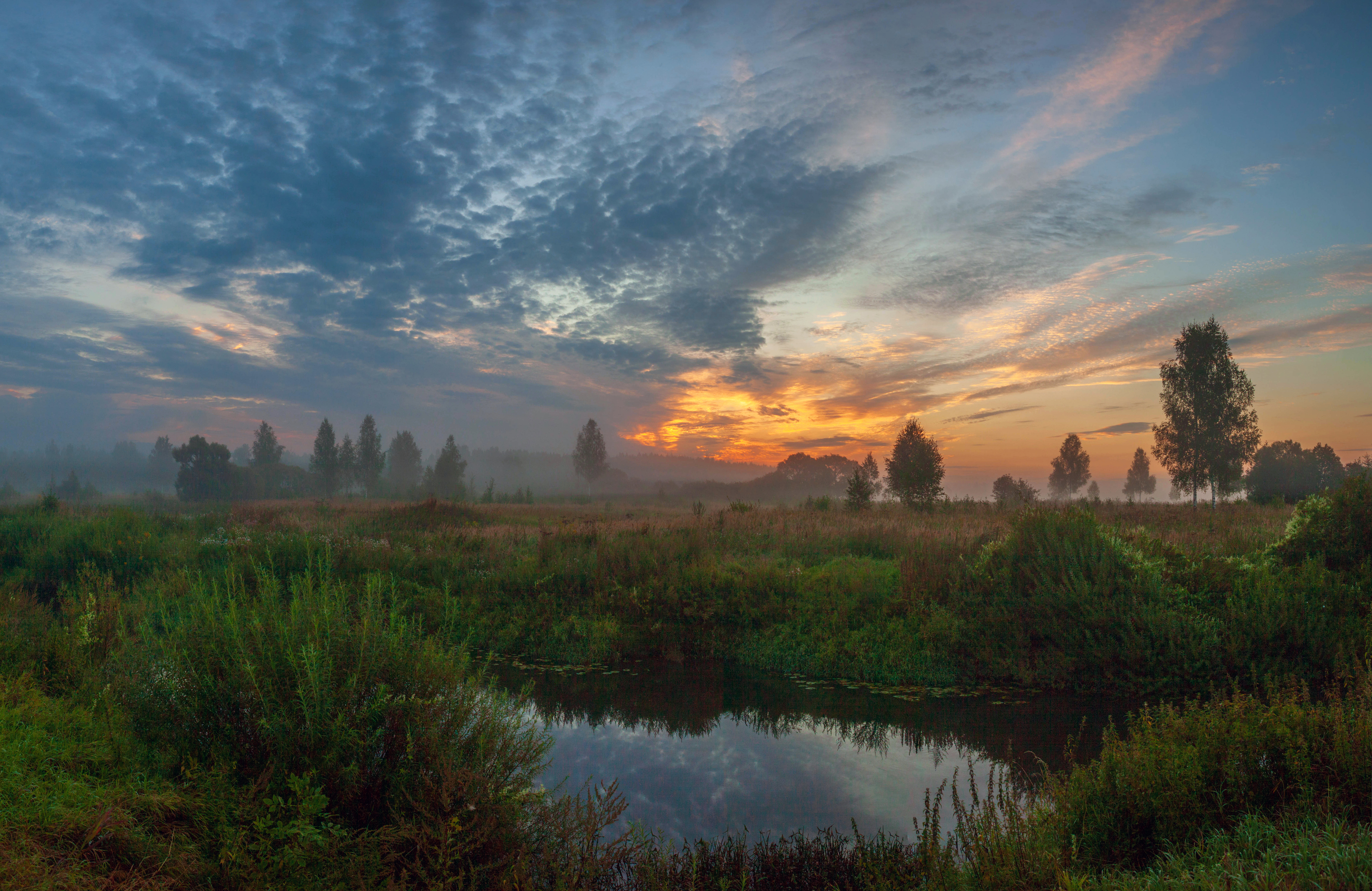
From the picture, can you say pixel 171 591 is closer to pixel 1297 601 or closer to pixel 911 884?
pixel 911 884

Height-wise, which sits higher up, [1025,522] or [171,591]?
[1025,522]

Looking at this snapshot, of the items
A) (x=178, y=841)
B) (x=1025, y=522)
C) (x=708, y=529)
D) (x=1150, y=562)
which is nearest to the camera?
(x=178, y=841)

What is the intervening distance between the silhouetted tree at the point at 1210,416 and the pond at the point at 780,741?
3487 cm

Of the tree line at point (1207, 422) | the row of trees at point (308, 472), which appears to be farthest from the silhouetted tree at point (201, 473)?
the tree line at point (1207, 422)

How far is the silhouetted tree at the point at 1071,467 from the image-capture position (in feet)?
265

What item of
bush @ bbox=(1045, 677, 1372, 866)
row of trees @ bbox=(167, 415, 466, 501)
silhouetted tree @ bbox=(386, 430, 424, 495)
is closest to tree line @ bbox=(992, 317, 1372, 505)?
bush @ bbox=(1045, 677, 1372, 866)

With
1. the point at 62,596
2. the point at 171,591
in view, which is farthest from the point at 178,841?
the point at 62,596

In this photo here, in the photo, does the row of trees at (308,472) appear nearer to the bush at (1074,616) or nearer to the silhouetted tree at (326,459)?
the silhouetted tree at (326,459)

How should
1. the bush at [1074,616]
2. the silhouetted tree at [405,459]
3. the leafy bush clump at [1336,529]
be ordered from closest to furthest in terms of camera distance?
1. the bush at [1074,616]
2. the leafy bush clump at [1336,529]
3. the silhouetted tree at [405,459]

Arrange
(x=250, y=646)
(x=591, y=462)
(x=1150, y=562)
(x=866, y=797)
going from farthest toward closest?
(x=591, y=462)
(x=1150, y=562)
(x=866, y=797)
(x=250, y=646)

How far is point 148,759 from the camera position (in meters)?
4.37

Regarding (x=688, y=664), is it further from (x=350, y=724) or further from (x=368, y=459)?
(x=368, y=459)

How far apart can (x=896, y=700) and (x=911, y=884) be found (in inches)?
206

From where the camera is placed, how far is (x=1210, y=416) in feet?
114
